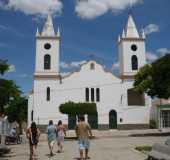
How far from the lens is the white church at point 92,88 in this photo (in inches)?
2112

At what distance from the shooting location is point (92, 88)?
181ft

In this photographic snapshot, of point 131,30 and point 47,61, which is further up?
point 131,30

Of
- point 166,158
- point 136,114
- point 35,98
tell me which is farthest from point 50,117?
point 166,158

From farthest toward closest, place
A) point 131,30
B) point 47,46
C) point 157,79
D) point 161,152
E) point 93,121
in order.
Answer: point 131,30, point 47,46, point 93,121, point 157,79, point 161,152

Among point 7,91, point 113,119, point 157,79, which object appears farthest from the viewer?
point 113,119

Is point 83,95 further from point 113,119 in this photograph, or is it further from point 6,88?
point 6,88

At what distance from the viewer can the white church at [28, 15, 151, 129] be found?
53.7m

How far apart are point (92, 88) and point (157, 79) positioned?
20.9 meters

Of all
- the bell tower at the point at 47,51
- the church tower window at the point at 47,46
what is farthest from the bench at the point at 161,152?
the church tower window at the point at 47,46

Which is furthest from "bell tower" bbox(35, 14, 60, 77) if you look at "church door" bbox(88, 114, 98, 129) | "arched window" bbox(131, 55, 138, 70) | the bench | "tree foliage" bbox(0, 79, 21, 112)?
the bench

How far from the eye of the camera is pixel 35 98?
53594mm

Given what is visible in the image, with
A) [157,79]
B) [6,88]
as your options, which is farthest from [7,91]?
[157,79]

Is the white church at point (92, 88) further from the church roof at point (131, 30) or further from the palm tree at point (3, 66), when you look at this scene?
the palm tree at point (3, 66)

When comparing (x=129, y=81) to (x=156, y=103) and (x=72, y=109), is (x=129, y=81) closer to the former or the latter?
(x=156, y=103)
